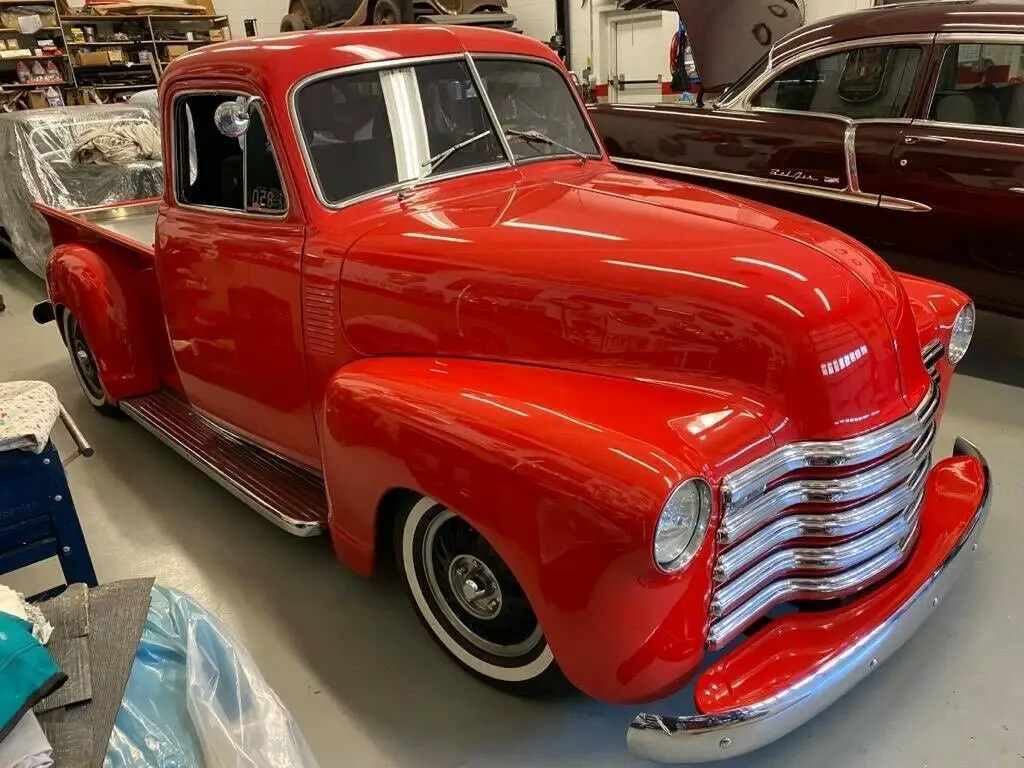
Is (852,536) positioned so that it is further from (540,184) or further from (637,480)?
(540,184)

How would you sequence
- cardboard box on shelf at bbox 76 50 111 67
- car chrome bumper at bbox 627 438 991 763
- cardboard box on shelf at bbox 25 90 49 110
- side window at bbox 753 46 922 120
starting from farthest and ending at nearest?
1. cardboard box on shelf at bbox 76 50 111 67
2. cardboard box on shelf at bbox 25 90 49 110
3. side window at bbox 753 46 922 120
4. car chrome bumper at bbox 627 438 991 763

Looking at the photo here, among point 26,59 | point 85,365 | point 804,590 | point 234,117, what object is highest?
point 234,117

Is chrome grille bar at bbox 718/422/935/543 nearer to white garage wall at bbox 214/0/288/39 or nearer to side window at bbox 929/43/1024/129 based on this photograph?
side window at bbox 929/43/1024/129

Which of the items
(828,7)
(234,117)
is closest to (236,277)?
(234,117)

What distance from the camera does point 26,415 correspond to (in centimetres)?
202

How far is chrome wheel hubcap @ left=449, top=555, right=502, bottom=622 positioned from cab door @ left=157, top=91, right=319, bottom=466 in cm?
73

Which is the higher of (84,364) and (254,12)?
(254,12)

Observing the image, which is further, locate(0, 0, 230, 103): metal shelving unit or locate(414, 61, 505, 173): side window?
locate(0, 0, 230, 103): metal shelving unit

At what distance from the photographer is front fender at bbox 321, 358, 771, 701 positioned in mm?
1443

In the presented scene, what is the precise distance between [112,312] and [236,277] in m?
1.17

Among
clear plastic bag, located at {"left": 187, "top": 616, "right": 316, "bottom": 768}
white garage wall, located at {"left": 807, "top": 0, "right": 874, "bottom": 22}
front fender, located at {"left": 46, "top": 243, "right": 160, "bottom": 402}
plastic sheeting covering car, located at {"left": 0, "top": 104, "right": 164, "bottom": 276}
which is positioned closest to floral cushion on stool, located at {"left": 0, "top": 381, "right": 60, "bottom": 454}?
clear plastic bag, located at {"left": 187, "top": 616, "right": 316, "bottom": 768}

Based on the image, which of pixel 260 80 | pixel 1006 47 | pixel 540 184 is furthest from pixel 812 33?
pixel 260 80

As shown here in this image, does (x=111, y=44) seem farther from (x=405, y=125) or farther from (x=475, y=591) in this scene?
(x=475, y=591)

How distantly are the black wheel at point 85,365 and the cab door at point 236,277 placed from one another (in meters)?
1.01
